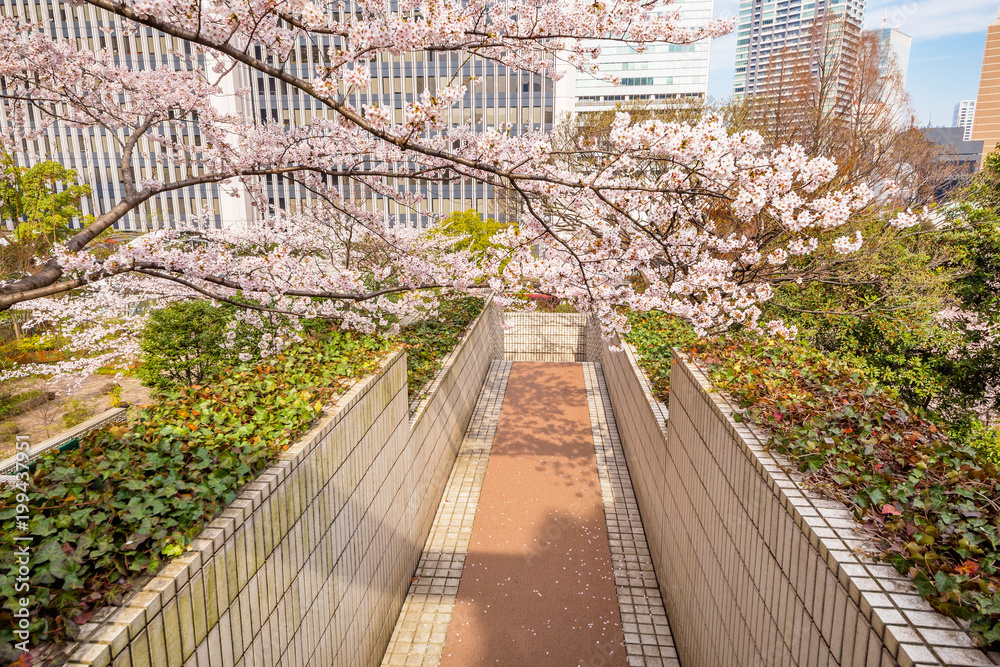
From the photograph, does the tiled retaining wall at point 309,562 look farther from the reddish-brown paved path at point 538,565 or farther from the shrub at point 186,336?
the shrub at point 186,336

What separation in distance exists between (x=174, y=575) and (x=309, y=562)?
1.22m

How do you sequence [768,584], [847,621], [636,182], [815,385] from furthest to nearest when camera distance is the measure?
[636,182]
[815,385]
[768,584]
[847,621]

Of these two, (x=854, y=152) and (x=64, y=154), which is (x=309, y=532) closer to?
(x=854, y=152)

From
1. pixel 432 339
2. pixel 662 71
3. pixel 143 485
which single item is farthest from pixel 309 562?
pixel 662 71

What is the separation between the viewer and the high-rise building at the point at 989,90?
106562 millimetres

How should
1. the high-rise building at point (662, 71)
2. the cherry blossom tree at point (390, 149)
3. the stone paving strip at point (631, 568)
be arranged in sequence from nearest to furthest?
the cherry blossom tree at point (390, 149), the stone paving strip at point (631, 568), the high-rise building at point (662, 71)

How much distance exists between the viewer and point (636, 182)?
17.9ft

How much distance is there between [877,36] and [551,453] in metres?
14.6

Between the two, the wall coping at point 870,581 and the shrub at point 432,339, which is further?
the shrub at point 432,339

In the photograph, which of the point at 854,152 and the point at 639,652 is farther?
the point at 854,152

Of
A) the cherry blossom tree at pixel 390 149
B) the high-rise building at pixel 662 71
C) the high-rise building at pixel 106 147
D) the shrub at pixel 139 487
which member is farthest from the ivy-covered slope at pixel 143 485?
the high-rise building at pixel 662 71

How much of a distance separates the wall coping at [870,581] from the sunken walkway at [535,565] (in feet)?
8.65

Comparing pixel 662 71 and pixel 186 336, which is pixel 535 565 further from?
pixel 662 71

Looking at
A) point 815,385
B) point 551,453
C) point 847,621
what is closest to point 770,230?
point 551,453
